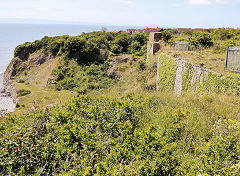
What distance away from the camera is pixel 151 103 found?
581 cm

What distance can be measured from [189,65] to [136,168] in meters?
8.51

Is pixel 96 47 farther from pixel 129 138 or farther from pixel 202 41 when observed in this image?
pixel 129 138

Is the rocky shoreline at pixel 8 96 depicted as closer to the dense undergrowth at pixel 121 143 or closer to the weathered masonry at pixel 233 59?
the dense undergrowth at pixel 121 143

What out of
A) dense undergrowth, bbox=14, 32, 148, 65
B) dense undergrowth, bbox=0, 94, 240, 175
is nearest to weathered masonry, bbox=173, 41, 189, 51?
dense undergrowth, bbox=0, 94, 240, 175

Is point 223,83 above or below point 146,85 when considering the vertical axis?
above

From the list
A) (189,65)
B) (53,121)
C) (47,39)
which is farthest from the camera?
(47,39)

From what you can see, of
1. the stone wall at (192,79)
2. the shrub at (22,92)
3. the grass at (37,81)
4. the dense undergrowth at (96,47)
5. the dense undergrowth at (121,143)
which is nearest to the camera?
the dense undergrowth at (121,143)

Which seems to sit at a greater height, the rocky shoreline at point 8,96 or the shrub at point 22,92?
the shrub at point 22,92

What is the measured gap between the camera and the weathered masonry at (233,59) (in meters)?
8.62

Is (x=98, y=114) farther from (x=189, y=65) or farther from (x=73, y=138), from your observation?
(x=189, y=65)

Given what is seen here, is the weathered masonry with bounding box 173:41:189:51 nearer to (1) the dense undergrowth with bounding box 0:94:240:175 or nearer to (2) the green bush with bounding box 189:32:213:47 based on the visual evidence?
(2) the green bush with bounding box 189:32:213:47

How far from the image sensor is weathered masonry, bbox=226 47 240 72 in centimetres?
862

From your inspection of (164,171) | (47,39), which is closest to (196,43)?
(164,171)

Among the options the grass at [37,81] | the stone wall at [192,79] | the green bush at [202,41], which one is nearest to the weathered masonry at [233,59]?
the stone wall at [192,79]
